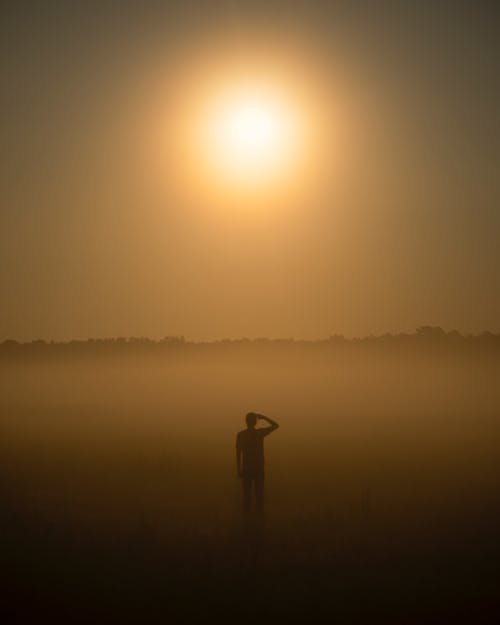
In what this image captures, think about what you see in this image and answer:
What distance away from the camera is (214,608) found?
895 centimetres

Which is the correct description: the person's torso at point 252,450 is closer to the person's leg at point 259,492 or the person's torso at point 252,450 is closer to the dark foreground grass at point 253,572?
the person's leg at point 259,492

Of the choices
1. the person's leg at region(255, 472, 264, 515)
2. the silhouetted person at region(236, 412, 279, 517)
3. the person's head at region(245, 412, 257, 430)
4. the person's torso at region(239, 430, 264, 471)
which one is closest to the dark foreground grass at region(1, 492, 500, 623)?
the person's leg at region(255, 472, 264, 515)

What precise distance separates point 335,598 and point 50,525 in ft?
21.4

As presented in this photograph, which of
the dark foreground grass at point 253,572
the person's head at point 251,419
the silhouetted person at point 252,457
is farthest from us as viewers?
the silhouetted person at point 252,457

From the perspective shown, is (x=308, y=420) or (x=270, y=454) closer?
(x=270, y=454)

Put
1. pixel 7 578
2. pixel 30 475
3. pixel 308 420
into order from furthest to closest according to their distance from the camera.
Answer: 1. pixel 308 420
2. pixel 30 475
3. pixel 7 578

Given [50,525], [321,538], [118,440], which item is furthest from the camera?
[118,440]

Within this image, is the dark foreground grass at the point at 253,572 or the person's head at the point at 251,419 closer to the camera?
the dark foreground grass at the point at 253,572

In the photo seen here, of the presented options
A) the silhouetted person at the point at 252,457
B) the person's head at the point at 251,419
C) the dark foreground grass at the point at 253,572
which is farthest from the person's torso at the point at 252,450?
the dark foreground grass at the point at 253,572

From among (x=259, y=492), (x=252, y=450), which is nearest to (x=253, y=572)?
(x=259, y=492)

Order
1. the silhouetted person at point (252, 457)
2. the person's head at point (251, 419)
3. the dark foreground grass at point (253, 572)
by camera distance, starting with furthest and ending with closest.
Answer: the silhouetted person at point (252, 457)
the person's head at point (251, 419)
the dark foreground grass at point (253, 572)

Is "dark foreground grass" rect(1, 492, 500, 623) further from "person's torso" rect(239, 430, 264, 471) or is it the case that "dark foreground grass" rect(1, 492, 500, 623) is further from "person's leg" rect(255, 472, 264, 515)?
"person's torso" rect(239, 430, 264, 471)

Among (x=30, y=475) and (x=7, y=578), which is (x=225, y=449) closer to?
(x=30, y=475)

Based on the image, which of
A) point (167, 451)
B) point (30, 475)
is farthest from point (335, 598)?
point (167, 451)
